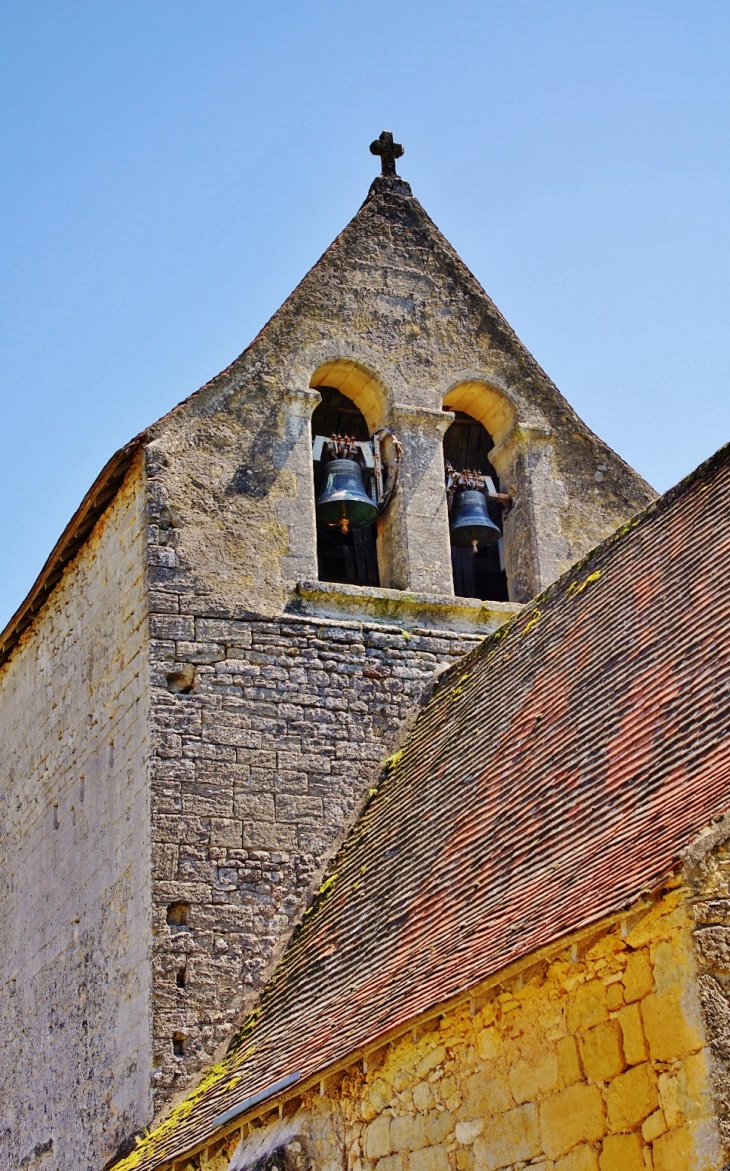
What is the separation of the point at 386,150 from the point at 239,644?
4261 millimetres

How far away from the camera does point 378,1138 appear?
6.21 meters

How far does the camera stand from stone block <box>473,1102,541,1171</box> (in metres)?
5.45

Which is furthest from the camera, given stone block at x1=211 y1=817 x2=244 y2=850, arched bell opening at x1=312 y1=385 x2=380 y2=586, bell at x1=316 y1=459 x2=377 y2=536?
arched bell opening at x1=312 y1=385 x2=380 y2=586

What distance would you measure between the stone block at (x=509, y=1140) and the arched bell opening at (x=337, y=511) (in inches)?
196

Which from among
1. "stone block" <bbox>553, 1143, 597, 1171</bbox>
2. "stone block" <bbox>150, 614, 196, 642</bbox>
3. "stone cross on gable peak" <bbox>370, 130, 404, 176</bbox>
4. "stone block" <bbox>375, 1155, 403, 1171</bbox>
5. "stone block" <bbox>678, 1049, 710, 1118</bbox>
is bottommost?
"stone block" <bbox>553, 1143, 597, 1171</bbox>

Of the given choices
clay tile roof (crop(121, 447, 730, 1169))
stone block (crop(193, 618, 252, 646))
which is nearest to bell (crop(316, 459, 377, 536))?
stone block (crop(193, 618, 252, 646))

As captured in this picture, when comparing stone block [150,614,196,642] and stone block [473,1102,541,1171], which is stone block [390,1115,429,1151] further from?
stone block [150,614,196,642]

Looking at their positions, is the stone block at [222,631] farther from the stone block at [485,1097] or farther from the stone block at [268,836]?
the stone block at [485,1097]

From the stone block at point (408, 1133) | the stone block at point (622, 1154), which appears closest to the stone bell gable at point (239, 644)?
the stone block at point (408, 1133)

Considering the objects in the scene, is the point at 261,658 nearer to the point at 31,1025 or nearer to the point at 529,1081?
the point at 31,1025

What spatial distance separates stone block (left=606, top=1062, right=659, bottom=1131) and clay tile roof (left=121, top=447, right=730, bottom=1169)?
51 centimetres

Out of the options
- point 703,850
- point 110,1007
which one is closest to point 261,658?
point 110,1007

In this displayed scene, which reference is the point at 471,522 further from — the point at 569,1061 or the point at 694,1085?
the point at 694,1085

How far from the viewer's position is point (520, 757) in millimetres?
7355
